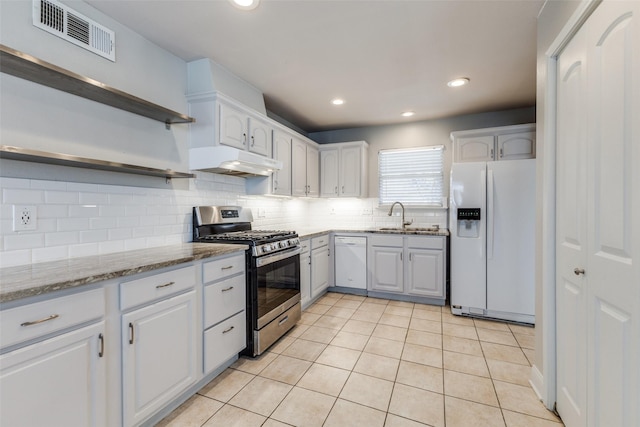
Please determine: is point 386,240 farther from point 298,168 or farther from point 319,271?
point 298,168

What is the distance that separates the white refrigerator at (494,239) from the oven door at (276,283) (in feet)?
5.88

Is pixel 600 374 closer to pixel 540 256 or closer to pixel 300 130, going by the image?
pixel 540 256

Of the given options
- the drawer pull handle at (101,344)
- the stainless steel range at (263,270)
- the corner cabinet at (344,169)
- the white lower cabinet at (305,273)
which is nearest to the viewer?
the drawer pull handle at (101,344)

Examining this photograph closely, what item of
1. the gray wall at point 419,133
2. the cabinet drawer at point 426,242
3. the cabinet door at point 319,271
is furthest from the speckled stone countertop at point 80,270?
the gray wall at point 419,133

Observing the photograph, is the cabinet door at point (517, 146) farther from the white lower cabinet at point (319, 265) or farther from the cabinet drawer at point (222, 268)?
the cabinet drawer at point (222, 268)

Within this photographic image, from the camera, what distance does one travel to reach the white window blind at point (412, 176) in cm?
420

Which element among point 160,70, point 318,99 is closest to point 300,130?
point 318,99

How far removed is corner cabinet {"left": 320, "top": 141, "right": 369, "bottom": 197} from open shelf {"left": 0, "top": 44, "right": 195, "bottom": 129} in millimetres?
2627

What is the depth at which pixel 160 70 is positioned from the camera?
91.6 inches

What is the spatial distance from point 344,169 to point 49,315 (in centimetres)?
376

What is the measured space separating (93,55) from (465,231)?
354 cm

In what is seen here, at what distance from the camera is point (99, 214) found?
1.91 meters

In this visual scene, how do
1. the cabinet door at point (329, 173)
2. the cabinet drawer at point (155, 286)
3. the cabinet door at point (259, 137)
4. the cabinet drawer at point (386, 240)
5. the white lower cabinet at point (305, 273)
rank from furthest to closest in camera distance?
the cabinet door at point (329, 173), the cabinet drawer at point (386, 240), the white lower cabinet at point (305, 273), the cabinet door at point (259, 137), the cabinet drawer at point (155, 286)

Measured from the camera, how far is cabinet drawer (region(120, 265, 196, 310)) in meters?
1.44
